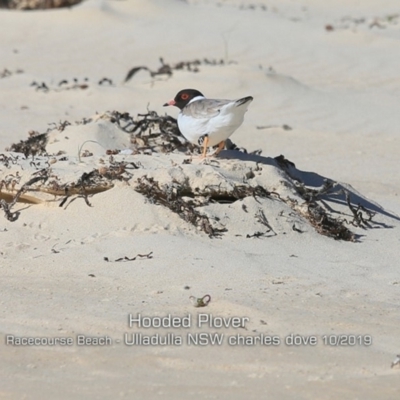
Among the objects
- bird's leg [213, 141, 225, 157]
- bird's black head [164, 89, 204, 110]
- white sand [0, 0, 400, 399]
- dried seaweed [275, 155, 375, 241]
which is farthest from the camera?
bird's black head [164, 89, 204, 110]

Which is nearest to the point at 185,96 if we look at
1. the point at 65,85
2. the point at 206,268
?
the point at 206,268

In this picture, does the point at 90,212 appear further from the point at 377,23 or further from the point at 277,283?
the point at 377,23

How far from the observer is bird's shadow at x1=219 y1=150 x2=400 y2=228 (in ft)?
22.5

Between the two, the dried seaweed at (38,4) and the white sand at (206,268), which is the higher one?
the dried seaweed at (38,4)

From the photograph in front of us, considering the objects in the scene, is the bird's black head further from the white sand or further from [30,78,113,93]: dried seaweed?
[30,78,113,93]: dried seaweed

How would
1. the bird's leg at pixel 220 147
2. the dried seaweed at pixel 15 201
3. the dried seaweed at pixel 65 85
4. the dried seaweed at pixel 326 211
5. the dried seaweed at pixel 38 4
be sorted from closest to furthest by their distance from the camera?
the dried seaweed at pixel 15 201 < the dried seaweed at pixel 326 211 < the bird's leg at pixel 220 147 < the dried seaweed at pixel 65 85 < the dried seaweed at pixel 38 4

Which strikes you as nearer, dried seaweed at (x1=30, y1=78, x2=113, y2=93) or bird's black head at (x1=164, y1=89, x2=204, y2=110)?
bird's black head at (x1=164, y1=89, x2=204, y2=110)

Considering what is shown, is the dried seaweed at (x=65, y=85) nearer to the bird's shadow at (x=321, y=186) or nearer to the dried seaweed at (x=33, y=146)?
the dried seaweed at (x=33, y=146)

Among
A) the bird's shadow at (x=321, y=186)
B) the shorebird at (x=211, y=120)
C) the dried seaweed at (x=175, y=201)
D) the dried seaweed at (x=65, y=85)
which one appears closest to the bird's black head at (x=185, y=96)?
the shorebird at (x=211, y=120)

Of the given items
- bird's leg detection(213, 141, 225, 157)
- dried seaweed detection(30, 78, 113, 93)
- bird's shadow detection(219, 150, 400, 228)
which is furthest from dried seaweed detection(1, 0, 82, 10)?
bird's leg detection(213, 141, 225, 157)

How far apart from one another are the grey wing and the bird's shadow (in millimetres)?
449

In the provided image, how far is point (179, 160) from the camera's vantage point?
6668 mm

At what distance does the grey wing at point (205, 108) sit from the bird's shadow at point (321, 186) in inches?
17.7

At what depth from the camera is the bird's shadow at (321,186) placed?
6844 mm
